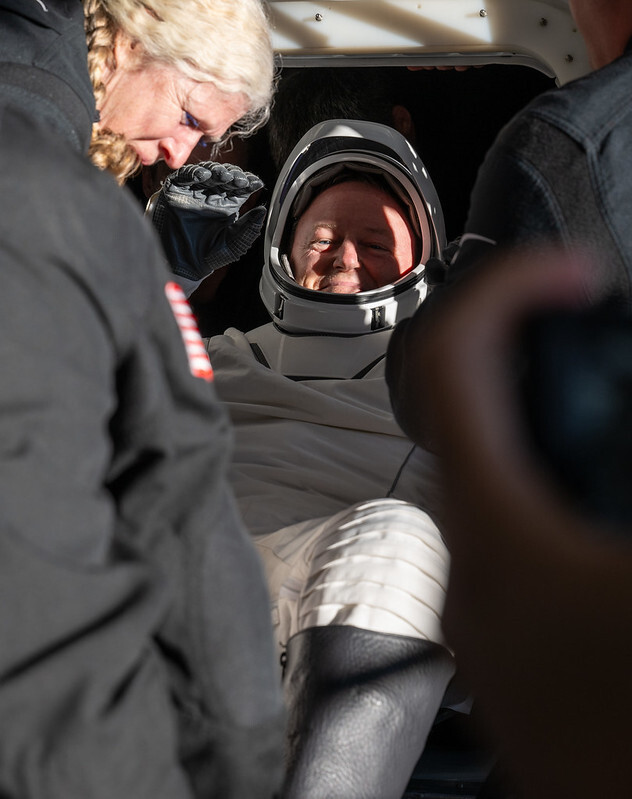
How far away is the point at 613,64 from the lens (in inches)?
38.9

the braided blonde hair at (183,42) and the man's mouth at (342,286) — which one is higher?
the braided blonde hair at (183,42)

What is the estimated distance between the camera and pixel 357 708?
41.1 inches

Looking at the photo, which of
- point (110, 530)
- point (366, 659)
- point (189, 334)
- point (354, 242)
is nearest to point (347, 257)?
point (354, 242)

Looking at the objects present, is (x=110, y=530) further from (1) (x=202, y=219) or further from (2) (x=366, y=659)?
(1) (x=202, y=219)

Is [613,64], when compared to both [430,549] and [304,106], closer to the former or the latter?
[430,549]

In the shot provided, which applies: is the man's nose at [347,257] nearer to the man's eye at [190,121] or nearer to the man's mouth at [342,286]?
the man's mouth at [342,286]

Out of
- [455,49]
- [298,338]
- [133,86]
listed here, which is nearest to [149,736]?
[133,86]

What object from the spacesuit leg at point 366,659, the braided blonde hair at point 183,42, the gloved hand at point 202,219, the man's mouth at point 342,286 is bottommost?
the man's mouth at point 342,286

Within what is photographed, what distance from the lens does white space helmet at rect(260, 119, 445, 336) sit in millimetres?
1882

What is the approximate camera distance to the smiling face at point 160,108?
1.26 m

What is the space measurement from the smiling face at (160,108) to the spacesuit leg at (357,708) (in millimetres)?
705

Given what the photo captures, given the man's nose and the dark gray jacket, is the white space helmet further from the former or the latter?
the dark gray jacket

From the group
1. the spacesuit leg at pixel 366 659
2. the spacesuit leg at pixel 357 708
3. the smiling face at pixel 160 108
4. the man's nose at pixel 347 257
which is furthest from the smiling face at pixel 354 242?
the spacesuit leg at pixel 357 708

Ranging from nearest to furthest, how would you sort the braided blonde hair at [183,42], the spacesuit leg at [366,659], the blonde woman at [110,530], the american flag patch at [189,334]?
the blonde woman at [110,530], the american flag patch at [189,334], the spacesuit leg at [366,659], the braided blonde hair at [183,42]
